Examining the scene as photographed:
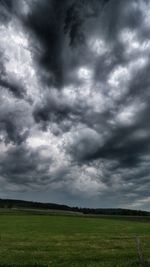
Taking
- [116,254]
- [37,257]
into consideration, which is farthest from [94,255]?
[37,257]

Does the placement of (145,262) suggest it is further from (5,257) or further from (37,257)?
(5,257)

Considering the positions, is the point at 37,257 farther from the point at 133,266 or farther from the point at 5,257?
the point at 133,266

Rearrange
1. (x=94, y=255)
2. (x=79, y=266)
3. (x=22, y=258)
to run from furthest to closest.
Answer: (x=94, y=255) < (x=22, y=258) < (x=79, y=266)

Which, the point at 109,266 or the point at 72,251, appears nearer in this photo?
the point at 109,266

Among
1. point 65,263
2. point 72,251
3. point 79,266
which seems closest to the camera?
point 79,266

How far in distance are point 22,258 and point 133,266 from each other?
921cm

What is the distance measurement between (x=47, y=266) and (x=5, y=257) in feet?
19.6

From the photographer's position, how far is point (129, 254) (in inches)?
1172

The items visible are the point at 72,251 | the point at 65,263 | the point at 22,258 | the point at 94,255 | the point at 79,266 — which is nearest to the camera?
the point at 79,266

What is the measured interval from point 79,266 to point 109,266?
6.63 feet

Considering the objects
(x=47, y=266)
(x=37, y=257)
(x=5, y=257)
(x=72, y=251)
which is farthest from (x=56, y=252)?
(x=47, y=266)

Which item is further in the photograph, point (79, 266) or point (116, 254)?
point (116, 254)

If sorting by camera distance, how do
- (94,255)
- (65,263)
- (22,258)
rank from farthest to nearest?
(94,255) → (22,258) → (65,263)

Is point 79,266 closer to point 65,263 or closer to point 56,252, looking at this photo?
point 65,263
